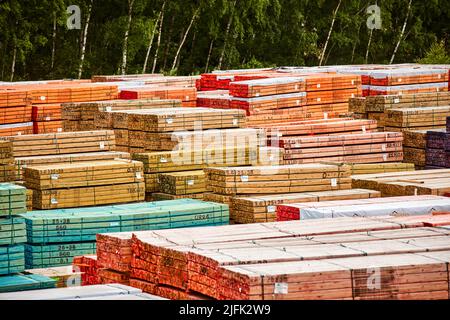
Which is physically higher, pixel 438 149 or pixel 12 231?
pixel 438 149

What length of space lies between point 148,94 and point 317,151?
21.9ft

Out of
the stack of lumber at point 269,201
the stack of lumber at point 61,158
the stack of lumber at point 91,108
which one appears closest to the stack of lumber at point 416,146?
the stack of lumber at point 269,201

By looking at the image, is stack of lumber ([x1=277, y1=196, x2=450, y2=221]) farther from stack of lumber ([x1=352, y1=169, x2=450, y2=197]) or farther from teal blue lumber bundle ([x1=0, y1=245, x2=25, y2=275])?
teal blue lumber bundle ([x1=0, y1=245, x2=25, y2=275])

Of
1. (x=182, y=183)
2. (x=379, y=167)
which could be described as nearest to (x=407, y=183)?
(x=379, y=167)

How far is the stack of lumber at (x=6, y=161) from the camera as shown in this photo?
21.8m

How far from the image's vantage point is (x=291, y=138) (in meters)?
24.7

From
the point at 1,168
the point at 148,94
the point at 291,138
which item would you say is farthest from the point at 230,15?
the point at 1,168

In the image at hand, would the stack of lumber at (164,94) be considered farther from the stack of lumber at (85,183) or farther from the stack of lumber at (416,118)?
the stack of lumber at (85,183)

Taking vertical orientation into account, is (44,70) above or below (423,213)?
above

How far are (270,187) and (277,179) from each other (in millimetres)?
201

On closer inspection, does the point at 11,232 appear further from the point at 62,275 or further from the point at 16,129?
the point at 16,129

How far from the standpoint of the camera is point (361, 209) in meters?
18.6

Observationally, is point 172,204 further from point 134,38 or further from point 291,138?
point 134,38

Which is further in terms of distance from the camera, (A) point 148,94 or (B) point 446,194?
(A) point 148,94
